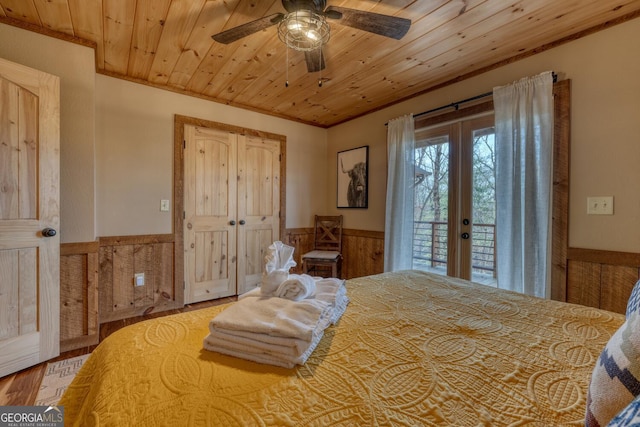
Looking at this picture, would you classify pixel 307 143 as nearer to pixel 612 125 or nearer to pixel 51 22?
pixel 51 22

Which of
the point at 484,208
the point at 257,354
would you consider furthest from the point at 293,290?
the point at 484,208

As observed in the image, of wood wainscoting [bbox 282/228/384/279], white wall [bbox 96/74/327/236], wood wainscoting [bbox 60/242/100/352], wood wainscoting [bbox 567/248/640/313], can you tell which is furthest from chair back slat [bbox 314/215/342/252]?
wood wainscoting [bbox 60/242/100/352]

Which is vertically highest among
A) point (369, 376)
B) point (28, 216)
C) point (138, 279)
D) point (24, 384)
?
point (28, 216)

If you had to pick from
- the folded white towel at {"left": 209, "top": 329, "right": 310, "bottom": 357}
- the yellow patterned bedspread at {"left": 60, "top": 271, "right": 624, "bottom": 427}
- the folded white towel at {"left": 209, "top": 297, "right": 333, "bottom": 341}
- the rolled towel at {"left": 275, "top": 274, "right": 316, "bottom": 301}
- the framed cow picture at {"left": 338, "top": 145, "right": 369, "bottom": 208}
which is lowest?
the yellow patterned bedspread at {"left": 60, "top": 271, "right": 624, "bottom": 427}

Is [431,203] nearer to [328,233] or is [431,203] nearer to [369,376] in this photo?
[328,233]

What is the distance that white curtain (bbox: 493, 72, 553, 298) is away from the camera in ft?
6.51

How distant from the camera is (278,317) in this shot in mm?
888

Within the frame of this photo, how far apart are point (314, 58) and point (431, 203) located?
1.78 meters

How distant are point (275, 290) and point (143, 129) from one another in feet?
8.34

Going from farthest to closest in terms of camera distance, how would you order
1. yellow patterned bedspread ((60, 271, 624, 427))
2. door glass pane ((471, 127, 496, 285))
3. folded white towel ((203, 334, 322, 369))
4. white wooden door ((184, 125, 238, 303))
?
white wooden door ((184, 125, 238, 303))
door glass pane ((471, 127, 496, 285))
folded white towel ((203, 334, 322, 369))
yellow patterned bedspread ((60, 271, 624, 427))

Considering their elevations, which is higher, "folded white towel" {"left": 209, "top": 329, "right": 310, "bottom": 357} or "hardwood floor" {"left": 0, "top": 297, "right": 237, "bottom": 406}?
"folded white towel" {"left": 209, "top": 329, "right": 310, "bottom": 357}

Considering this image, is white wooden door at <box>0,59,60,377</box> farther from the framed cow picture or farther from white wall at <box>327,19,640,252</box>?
white wall at <box>327,19,640,252</box>

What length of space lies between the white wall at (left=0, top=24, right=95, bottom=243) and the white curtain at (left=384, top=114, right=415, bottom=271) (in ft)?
8.91

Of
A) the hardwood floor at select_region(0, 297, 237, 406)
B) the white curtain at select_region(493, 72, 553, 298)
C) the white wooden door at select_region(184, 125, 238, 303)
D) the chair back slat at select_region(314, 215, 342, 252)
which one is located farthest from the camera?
the chair back slat at select_region(314, 215, 342, 252)
